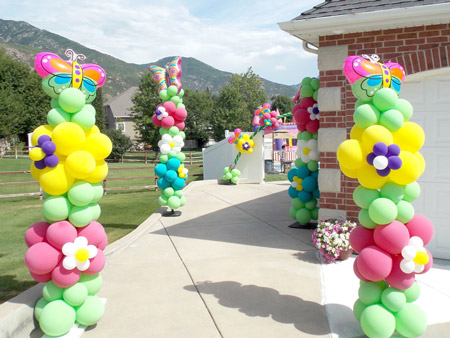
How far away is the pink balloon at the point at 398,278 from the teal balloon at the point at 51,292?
2982 mm

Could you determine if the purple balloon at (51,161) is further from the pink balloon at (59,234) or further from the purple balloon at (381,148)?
the purple balloon at (381,148)

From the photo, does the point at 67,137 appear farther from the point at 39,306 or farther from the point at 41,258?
the point at 39,306

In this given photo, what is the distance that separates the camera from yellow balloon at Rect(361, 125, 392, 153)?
3.14m

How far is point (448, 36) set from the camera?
5.00 metres

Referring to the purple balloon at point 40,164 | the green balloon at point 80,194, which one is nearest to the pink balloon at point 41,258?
the green balloon at point 80,194

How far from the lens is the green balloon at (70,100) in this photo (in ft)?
11.2

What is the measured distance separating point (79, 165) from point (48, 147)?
301 millimetres

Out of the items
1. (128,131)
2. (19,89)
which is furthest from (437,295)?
(128,131)

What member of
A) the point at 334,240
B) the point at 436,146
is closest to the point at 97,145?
the point at 334,240

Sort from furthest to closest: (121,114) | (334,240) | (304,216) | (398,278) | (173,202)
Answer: (121,114), (173,202), (304,216), (334,240), (398,278)

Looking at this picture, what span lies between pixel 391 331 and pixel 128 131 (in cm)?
5427

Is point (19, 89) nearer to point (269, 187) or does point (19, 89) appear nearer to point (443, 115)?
point (269, 187)

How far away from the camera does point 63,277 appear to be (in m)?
3.38

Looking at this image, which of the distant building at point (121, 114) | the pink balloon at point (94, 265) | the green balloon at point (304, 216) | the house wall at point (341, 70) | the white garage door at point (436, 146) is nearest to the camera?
the pink balloon at point (94, 265)
